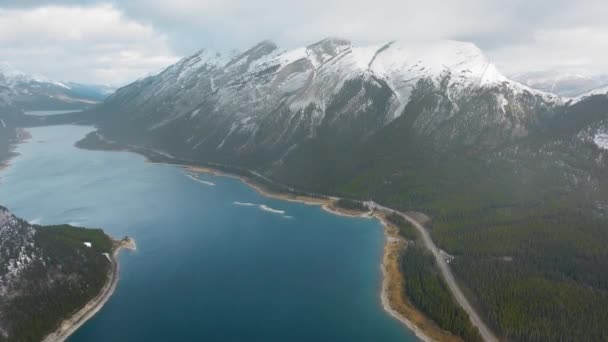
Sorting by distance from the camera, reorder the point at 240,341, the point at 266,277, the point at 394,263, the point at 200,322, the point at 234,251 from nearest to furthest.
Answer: the point at 240,341 < the point at 200,322 < the point at 266,277 < the point at 394,263 < the point at 234,251

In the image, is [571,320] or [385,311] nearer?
[571,320]

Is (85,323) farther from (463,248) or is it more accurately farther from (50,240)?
(463,248)

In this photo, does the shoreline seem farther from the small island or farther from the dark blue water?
the dark blue water

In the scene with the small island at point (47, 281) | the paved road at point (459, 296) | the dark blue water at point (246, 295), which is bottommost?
the paved road at point (459, 296)

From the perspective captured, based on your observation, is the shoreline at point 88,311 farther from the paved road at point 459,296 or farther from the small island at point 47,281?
the paved road at point 459,296

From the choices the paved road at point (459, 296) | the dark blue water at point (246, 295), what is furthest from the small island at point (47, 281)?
the paved road at point (459, 296)

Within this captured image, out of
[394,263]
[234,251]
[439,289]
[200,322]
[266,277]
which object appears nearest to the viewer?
[200,322]

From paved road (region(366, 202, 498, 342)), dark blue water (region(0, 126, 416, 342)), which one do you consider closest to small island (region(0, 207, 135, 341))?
dark blue water (region(0, 126, 416, 342))

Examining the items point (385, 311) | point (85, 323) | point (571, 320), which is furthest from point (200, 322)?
point (571, 320)
